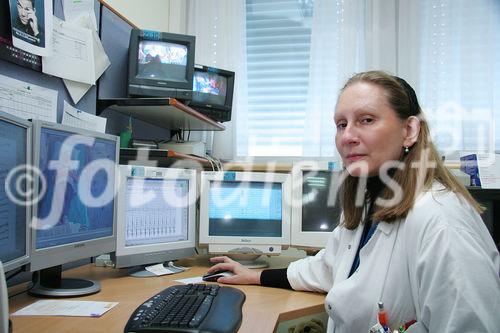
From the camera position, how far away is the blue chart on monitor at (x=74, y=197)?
1074 millimetres

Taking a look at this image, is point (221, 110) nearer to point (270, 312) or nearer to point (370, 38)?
point (370, 38)

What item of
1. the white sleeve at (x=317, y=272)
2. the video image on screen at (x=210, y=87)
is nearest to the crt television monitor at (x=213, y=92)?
the video image on screen at (x=210, y=87)

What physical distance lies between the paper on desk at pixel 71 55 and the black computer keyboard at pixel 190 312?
871mm

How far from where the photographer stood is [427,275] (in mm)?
872

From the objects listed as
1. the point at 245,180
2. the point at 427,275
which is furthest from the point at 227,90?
the point at 427,275

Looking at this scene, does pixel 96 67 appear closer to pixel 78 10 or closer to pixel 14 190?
pixel 78 10

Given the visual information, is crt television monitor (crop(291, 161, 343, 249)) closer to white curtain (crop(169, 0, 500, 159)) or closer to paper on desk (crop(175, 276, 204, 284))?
paper on desk (crop(175, 276, 204, 284))

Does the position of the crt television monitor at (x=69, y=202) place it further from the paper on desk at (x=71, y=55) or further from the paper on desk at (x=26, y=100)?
the paper on desk at (x=71, y=55)

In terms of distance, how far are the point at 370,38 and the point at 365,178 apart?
148 centimetres

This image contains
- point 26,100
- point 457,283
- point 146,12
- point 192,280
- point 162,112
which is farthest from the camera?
point 146,12

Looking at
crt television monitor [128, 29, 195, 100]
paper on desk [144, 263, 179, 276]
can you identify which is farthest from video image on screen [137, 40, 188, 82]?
paper on desk [144, 263, 179, 276]

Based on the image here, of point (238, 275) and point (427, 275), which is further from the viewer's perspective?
point (238, 275)

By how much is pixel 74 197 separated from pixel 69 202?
0.02 metres

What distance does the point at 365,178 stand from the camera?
1.27m
